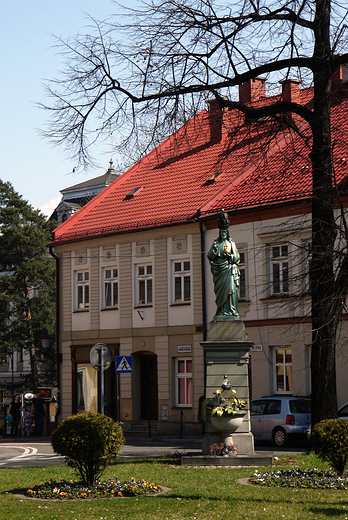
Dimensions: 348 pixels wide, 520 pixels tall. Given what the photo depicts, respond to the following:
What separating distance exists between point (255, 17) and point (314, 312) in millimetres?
5835

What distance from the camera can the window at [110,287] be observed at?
1332 inches

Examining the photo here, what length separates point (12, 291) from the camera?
172 feet

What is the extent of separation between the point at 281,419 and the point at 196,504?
13432 mm

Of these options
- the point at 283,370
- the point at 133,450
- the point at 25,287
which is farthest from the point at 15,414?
the point at 25,287

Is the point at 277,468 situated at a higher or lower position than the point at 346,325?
lower

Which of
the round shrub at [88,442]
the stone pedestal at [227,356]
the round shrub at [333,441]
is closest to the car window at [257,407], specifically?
the stone pedestal at [227,356]

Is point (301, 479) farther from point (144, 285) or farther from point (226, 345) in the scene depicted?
point (144, 285)

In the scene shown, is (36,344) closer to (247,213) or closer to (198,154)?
(198,154)

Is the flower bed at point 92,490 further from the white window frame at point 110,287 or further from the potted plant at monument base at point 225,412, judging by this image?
the white window frame at point 110,287

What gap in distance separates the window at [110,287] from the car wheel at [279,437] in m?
12.1

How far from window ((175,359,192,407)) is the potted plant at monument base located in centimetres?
1423

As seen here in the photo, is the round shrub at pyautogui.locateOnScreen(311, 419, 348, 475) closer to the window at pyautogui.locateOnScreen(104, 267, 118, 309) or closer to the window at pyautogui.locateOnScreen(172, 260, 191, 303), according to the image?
the window at pyautogui.locateOnScreen(172, 260, 191, 303)

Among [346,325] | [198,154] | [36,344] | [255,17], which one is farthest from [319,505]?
[36,344]

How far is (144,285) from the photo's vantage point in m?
32.9
